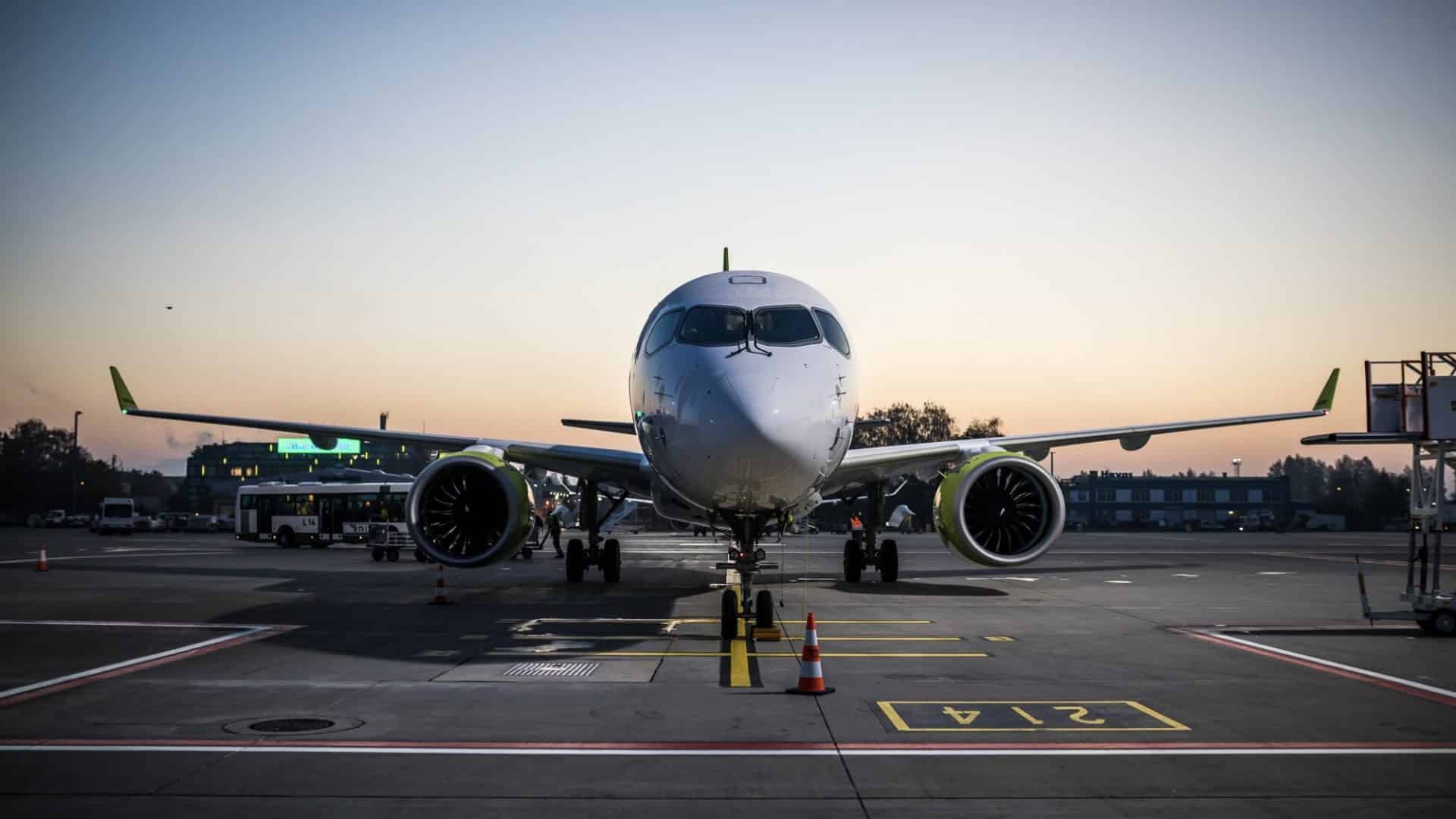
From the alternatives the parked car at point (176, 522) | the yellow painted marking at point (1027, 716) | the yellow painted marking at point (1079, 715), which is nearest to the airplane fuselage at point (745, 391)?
the yellow painted marking at point (1027, 716)

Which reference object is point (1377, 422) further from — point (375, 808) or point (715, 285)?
point (375, 808)

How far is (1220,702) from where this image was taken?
9414 millimetres

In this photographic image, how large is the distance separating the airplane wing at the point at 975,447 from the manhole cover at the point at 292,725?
399 inches

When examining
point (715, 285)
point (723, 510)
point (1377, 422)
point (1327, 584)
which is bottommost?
point (1327, 584)

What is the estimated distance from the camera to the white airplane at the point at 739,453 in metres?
12.6

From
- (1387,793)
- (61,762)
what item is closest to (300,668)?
(61,762)

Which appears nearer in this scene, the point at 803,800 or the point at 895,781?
the point at 803,800

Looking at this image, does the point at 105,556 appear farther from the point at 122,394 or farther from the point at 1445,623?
the point at 1445,623

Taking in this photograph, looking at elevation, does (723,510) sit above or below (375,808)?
above

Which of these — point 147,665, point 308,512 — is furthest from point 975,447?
point 308,512

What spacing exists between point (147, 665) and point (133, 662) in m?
0.33

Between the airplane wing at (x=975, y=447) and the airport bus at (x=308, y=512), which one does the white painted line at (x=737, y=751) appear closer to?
the airplane wing at (x=975, y=447)

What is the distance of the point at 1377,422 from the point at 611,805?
43.6ft

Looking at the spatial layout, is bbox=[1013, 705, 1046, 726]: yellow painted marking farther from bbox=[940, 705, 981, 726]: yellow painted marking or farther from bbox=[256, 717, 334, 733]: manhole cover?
bbox=[256, 717, 334, 733]: manhole cover
